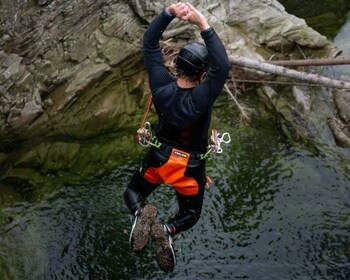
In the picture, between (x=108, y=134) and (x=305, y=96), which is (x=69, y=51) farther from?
(x=305, y=96)

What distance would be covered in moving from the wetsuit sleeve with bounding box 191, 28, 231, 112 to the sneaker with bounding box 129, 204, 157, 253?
1.39m

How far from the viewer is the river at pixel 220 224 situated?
6496mm

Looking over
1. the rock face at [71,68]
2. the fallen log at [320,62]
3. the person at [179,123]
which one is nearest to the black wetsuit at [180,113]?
the person at [179,123]

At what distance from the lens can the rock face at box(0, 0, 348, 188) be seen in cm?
786

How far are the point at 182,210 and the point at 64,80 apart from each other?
4.02 m

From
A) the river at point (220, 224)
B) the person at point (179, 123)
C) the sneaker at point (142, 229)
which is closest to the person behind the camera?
the person at point (179, 123)

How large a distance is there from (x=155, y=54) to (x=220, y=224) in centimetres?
346

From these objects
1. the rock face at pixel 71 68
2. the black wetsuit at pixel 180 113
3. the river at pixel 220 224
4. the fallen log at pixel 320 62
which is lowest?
the river at pixel 220 224

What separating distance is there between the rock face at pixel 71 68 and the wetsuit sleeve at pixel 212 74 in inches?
166

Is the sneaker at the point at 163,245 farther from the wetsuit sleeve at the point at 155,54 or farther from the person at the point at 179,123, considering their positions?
the wetsuit sleeve at the point at 155,54

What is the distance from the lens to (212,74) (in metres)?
4.20

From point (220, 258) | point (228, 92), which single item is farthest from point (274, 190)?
point (228, 92)

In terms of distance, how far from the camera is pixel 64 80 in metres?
8.32

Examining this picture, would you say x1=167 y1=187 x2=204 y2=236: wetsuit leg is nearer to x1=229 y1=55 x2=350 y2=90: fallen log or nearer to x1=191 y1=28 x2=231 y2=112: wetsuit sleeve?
x1=191 y1=28 x2=231 y2=112: wetsuit sleeve
